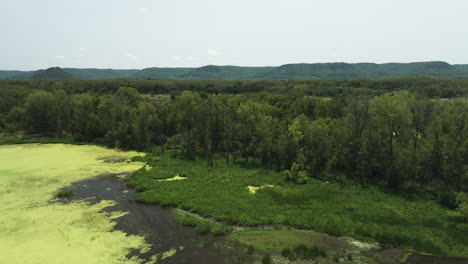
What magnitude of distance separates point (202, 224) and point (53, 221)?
15.2 metres

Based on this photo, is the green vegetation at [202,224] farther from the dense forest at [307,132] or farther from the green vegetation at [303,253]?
the dense forest at [307,132]

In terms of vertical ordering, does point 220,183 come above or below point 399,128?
below

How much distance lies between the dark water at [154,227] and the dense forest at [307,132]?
1581 cm

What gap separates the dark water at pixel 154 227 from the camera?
828 inches

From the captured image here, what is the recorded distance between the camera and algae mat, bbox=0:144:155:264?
20672 mm

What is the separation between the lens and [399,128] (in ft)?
116

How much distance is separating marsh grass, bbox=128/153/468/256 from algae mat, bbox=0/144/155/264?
23.0ft

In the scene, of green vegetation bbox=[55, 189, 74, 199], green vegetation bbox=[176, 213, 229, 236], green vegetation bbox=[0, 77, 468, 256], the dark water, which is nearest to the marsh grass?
green vegetation bbox=[0, 77, 468, 256]

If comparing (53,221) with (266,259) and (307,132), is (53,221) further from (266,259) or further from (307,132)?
(307,132)

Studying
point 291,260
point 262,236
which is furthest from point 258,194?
point 291,260

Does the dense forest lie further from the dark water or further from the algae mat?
the dark water

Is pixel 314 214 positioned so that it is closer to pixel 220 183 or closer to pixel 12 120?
pixel 220 183

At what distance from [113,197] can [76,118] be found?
42732 mm

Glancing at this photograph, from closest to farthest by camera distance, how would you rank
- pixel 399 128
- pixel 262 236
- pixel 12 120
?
pixel 262 236
pixel 399 128
pixel 12 120
